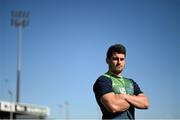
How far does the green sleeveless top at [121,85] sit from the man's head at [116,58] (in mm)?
A: 76

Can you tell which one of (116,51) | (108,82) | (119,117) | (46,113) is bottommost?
(46,113)

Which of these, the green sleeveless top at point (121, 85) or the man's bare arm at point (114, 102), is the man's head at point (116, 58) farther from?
the man's bare arm at point (114, 102)

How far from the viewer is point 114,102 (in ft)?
15.3

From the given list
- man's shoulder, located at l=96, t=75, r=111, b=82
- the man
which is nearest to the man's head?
the man

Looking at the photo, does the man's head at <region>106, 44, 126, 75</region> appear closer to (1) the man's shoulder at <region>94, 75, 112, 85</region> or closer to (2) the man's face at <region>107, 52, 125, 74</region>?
(2) the man's face at <region>107, 52, 125, 74</region>

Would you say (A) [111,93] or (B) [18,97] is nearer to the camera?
(A) [111,93]

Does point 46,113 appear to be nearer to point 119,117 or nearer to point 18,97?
point 18,97

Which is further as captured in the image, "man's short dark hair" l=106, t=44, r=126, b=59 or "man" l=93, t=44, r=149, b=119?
"man's short dark hair" l=106, t=44, r=126, b=59

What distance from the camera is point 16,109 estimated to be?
54.2m

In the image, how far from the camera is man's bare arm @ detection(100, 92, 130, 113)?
4.67 metres

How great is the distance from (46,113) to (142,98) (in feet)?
189

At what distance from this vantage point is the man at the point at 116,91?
4.71 meters

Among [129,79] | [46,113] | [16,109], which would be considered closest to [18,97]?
[16,109]

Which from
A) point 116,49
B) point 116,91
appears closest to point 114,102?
point 116,91
